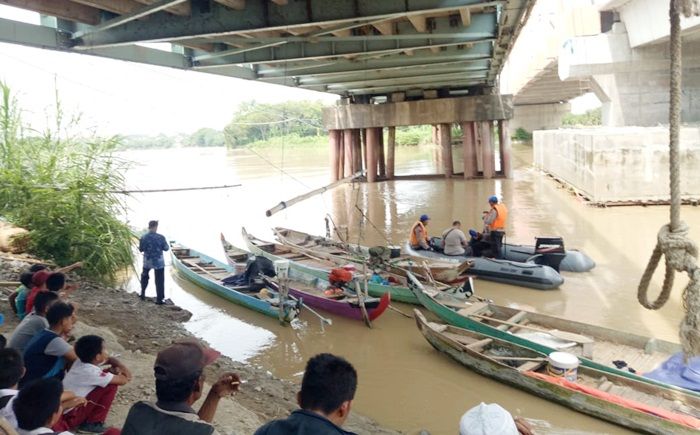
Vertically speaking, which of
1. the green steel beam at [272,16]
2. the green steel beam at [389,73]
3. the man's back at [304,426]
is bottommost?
the man's back at [304,426]

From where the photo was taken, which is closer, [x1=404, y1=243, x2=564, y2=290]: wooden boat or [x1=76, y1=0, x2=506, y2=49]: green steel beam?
[x1=76, y1=0, x2=506, y2=49]: green steel beam

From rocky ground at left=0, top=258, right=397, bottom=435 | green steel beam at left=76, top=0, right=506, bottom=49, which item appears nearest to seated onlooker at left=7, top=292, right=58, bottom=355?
rocky ground at left=0, top=258, right=397, bottom=435

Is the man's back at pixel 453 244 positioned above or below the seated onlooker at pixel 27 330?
below

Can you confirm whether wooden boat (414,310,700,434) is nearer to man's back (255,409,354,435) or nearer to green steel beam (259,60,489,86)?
man's back (255,409,354,435)

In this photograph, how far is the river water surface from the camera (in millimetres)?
6793

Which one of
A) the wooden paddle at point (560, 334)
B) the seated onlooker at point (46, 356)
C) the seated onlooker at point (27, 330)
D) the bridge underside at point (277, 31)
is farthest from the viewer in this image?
the bridge underside at point (277, 31)

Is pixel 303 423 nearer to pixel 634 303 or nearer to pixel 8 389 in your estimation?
pixel 8 389

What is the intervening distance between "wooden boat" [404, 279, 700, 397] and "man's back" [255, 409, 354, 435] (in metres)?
5.08

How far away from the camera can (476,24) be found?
11.9 m

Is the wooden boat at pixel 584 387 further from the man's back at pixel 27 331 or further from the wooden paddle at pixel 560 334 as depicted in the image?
the man's back at pixel 27 331

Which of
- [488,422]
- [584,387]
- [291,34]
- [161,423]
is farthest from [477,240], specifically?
[161,423]

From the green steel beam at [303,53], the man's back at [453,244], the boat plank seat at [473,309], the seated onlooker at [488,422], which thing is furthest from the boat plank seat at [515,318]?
the green steel beam at [303,53]

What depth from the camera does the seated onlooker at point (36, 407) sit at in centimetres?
269

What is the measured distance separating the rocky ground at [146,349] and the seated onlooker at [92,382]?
1.26 feet
